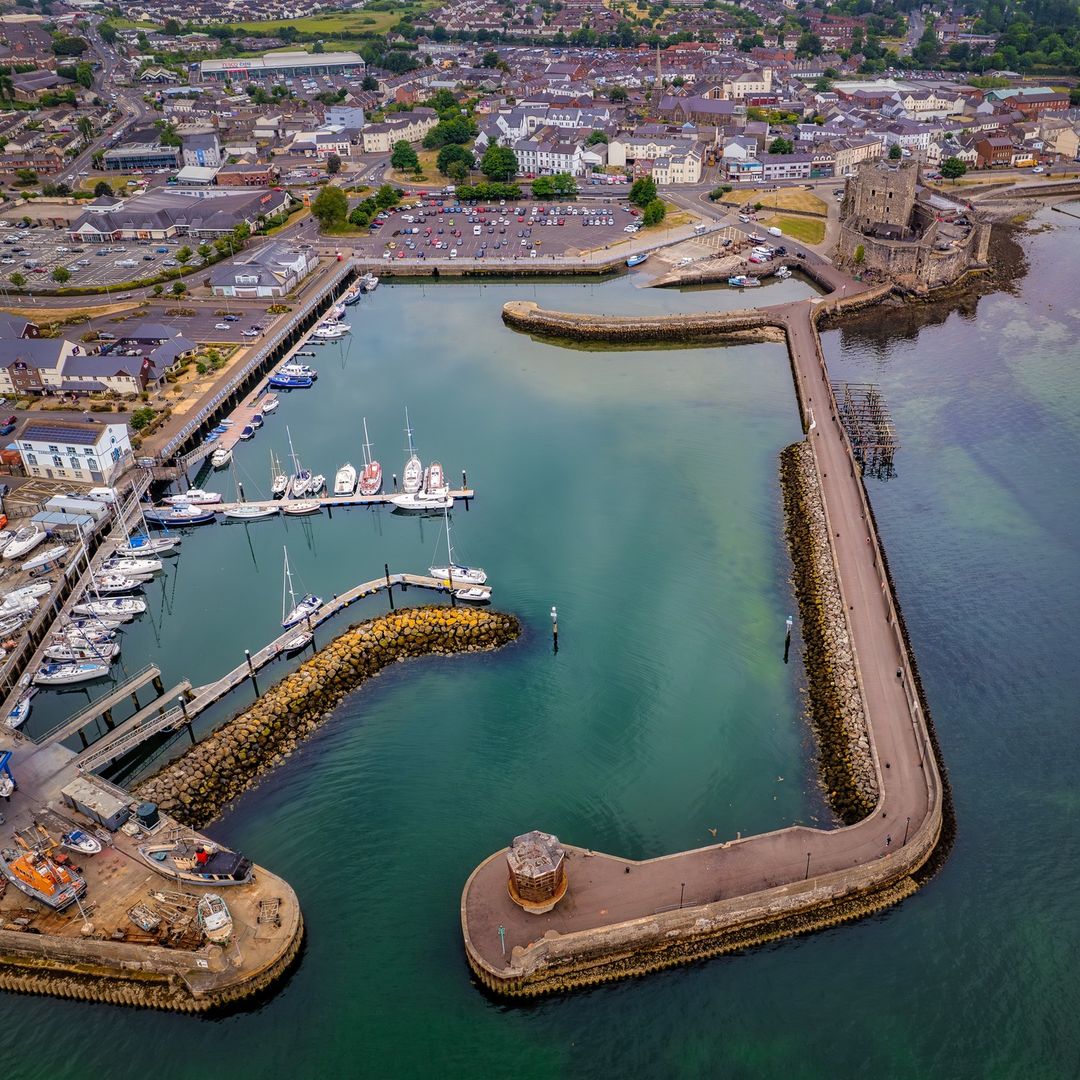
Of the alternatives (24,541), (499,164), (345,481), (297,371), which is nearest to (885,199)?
(499,164)

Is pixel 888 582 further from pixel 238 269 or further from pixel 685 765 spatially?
pixel 238 269

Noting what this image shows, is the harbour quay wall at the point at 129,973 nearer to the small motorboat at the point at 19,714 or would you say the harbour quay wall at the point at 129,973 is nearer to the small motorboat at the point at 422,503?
the small motorboat at the point at 19,714

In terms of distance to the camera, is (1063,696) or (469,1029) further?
(1063,696)

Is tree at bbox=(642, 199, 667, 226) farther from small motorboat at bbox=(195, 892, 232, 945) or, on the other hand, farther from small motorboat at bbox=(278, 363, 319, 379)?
small motorboat at bbox=(195, 892, 232, 945)

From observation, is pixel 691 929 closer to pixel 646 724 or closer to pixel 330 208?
pixel 646 724

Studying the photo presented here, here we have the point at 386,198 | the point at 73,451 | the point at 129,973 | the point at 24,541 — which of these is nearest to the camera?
the point at 129,973

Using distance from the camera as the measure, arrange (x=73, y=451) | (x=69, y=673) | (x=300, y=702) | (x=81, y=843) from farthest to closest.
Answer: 1. (x=73, y=451)
2. (x=69, y=673)
3. (x=300, y=702)
4. (x=81, y=843)

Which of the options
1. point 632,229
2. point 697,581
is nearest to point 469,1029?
point 697,581
